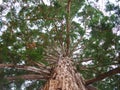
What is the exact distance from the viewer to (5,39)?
157 inches

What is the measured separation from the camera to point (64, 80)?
4.04 metres

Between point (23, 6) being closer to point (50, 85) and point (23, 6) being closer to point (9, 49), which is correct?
point (9, 49)

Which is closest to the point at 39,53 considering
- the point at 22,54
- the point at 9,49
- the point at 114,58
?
the point at 22,54

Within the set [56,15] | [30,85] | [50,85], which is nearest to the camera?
[50,85]

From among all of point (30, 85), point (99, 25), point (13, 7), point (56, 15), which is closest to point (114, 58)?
point (99, 25)

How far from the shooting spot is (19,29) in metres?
4.61

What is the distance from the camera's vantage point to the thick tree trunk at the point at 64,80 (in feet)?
12.2

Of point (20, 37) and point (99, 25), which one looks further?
point (20, 37)

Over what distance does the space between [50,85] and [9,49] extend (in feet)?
→ 3.04

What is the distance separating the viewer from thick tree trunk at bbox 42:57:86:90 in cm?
372

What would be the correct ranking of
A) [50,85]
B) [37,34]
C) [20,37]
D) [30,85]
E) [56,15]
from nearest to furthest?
[50,85], [56,15], [20,37], [37,34], [30,85]

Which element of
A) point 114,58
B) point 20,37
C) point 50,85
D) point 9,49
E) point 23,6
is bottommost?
point 50,85

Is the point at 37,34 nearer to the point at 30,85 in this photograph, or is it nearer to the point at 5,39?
the point at 5,39

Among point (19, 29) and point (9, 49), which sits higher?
point (19, 29)
